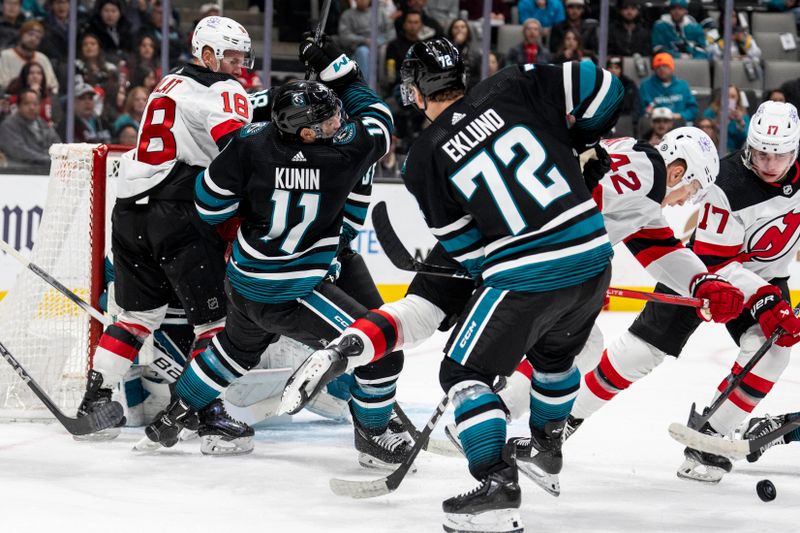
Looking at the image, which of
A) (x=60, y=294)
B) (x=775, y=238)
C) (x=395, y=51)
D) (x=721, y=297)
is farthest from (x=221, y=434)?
(x=395, y=51)

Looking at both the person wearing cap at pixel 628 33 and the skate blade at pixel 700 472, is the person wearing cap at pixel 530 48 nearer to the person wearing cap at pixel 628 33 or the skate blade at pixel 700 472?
the person wearing cap at pixel 628 33

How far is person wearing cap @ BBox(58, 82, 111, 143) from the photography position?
6391 mm

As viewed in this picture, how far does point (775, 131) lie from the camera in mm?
3348

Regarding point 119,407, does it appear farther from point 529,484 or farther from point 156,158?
point 529,484

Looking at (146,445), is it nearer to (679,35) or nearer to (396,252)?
(396,252)

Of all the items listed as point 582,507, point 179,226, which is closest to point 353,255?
point 179,226

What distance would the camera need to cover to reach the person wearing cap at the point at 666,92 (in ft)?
24.2

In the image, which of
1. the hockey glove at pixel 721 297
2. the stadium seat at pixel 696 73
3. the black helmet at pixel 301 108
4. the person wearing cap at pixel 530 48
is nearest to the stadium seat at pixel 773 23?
the stadium seat at pixel 696 73

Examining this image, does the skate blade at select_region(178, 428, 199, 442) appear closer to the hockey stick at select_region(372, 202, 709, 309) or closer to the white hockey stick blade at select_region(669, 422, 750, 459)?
the hockey stick at select_region(372, 202, 709, 309)

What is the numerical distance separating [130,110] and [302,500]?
3.96m

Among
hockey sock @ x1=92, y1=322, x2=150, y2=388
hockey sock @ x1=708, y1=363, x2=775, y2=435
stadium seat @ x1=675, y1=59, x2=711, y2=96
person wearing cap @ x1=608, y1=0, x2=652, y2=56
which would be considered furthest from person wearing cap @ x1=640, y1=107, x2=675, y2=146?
hockey sock @ x1=92, y1=322, x2=150, y2=388

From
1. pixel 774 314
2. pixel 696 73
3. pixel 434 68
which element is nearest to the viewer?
pixel 434 68

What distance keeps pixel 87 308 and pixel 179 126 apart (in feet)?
2.19

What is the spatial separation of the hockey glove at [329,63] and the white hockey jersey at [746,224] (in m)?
1.11
